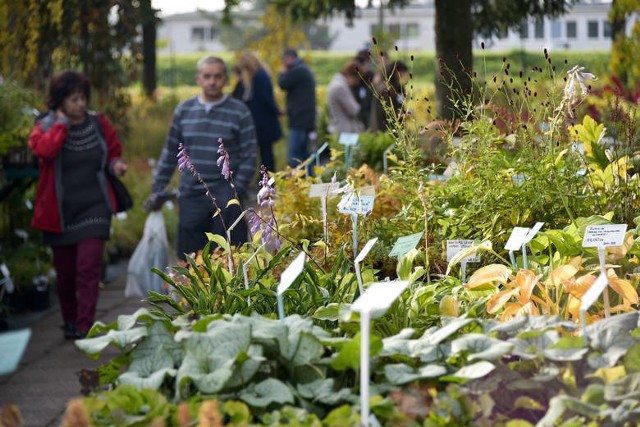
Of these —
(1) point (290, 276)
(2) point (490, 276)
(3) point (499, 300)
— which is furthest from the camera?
(2) point (490, 276)

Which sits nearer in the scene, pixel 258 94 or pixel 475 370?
pixel 475 370

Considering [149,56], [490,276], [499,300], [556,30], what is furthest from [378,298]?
[556,30]

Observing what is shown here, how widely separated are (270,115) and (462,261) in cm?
901

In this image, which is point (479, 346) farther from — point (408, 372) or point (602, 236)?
point (602, 236)

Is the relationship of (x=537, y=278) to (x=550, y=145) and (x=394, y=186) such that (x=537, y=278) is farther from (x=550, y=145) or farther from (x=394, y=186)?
(x=394, y=186)

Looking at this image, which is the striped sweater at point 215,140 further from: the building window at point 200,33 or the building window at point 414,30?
the building window at point 200,33

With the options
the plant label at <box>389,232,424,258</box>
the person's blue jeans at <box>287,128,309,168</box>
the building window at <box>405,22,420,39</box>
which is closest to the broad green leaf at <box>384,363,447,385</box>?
the plant label at <box>389,232,424,258</box>

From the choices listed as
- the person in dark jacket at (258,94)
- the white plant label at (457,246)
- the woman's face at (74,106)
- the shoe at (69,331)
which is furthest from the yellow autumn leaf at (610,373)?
the person in dark jacket at (258,94)

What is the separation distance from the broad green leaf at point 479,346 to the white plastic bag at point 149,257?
4.90 meters

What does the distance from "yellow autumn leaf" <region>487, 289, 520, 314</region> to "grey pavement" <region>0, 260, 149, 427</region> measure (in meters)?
2.66

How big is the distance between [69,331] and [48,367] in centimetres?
75

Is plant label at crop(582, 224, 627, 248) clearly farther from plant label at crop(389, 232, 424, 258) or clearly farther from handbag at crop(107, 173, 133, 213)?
handbag at crop(107, 173, 133, 213)

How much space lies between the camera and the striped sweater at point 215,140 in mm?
6527

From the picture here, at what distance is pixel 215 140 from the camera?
654cm
